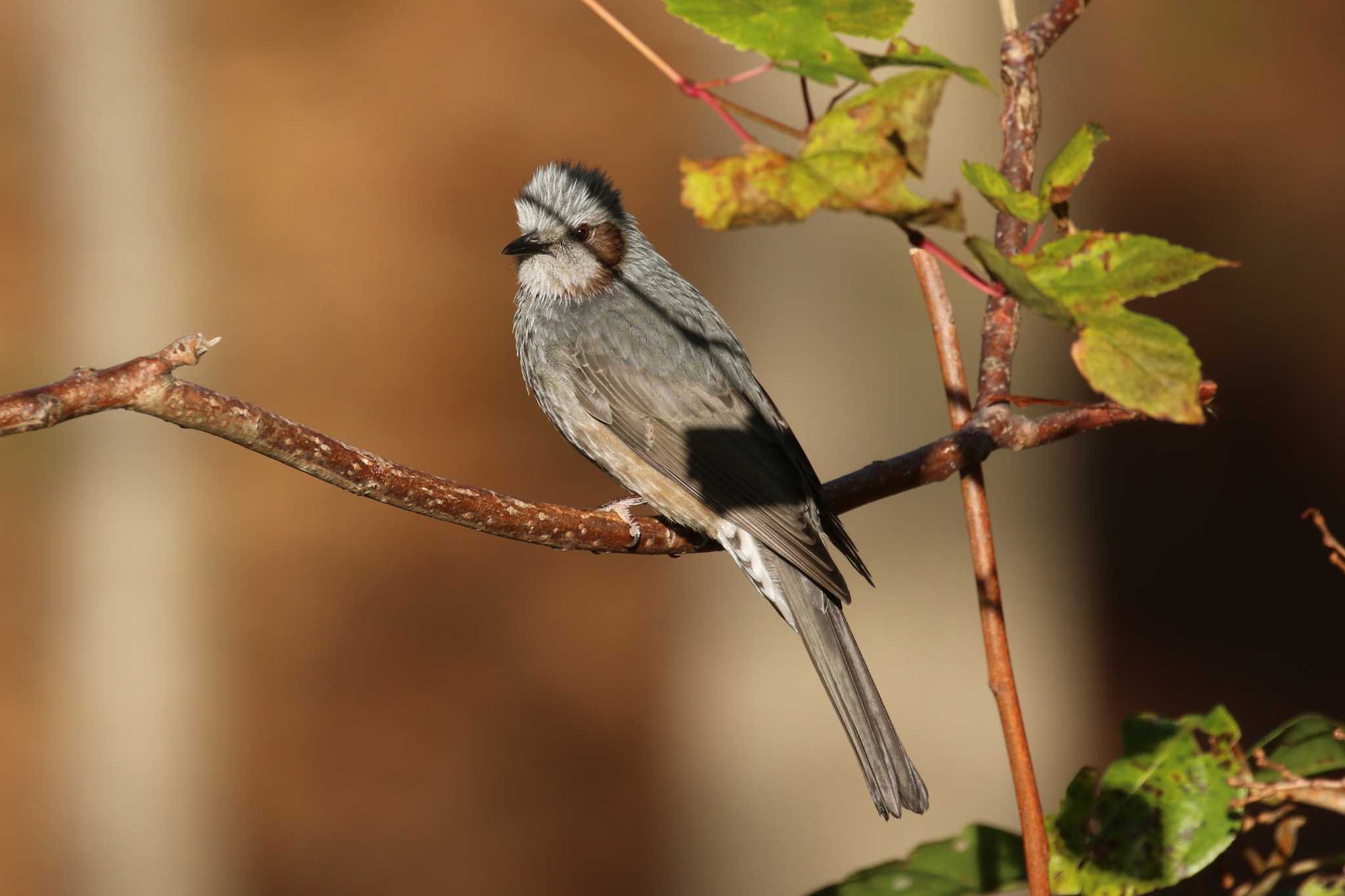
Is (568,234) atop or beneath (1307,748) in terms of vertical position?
atop

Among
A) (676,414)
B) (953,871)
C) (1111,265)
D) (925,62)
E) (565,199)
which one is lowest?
(953,871)

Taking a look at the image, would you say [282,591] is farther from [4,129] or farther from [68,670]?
[4,129]

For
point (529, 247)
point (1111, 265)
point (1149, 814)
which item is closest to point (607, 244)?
point (529, 247)

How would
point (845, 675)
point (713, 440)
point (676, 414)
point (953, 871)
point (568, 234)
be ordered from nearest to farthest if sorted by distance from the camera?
point (953, 871) → point (845, 675) → point (713, 440) → point (676, 414) → point (568, 234)

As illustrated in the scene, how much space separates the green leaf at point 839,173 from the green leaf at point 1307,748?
1121 millimetres

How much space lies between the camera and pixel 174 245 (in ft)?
19.2

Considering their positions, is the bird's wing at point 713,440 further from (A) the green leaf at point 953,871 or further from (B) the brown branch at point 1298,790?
(B) the brown branch at point 1298,790

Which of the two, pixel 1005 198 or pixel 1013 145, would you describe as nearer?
pixel 1005 198

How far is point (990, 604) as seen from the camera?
5.51ft

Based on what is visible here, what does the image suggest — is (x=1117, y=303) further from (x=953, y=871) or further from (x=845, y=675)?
(x=845, y=675)

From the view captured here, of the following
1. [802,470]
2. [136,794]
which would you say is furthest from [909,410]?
[136,794]

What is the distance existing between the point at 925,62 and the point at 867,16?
89 millimetres

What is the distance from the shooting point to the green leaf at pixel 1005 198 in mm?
1365

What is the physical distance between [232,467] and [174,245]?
100 cm
